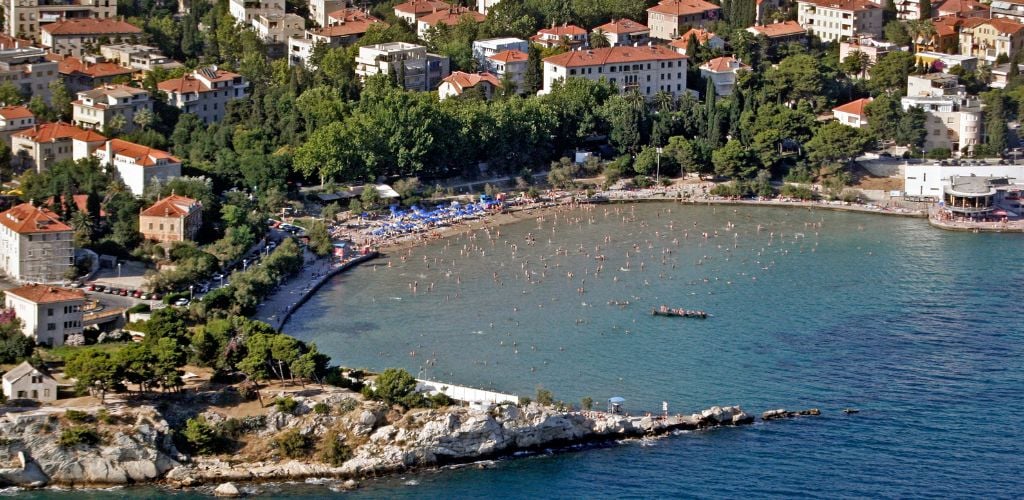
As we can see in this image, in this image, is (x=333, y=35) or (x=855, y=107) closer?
(x=855, y=107)

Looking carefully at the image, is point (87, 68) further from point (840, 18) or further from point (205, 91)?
point (840, 18)

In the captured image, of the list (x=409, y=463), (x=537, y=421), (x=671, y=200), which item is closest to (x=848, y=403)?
(x=537, y=421)

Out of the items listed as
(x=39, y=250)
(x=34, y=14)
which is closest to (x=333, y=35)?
(x=34, y=14)

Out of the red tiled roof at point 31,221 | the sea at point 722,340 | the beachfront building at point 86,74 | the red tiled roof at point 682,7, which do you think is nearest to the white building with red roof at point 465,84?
the sea at point 722,340

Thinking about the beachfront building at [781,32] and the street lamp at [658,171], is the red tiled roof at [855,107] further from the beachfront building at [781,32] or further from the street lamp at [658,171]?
the beachfront building at [781,32]

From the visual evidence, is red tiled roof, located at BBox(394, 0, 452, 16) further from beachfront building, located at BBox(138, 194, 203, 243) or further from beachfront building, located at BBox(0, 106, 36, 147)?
beachfront building, located at BBox(138, 194, 203, 243)

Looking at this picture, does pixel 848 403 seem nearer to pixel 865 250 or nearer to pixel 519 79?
pixel 865 250
